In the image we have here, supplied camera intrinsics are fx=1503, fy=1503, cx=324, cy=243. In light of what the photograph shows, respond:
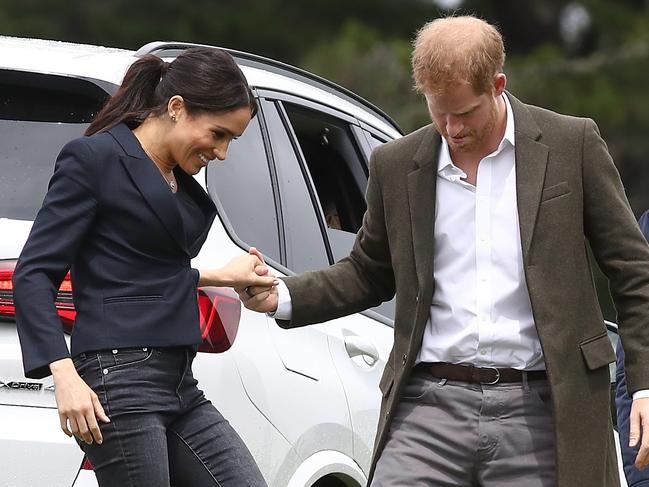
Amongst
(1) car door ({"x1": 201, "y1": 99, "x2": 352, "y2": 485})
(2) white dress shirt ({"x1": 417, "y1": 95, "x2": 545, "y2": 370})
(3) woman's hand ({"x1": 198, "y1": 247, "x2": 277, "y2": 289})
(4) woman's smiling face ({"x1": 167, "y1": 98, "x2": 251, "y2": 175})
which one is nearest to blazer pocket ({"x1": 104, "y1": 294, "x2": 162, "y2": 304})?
(3) woman's hand ({"x1": 198, "y1": 247, "x2": 277, "y2": 289})

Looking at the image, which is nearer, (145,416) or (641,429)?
(145,416)

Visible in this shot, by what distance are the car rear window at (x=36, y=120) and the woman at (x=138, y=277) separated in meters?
0.34

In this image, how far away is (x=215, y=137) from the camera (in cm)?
357

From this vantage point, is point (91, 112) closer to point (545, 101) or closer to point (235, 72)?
point (235, 72)

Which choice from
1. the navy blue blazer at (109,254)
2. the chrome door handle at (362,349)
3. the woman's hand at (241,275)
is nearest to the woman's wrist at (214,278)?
the woman's hand at (241,275)

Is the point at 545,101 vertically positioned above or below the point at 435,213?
above

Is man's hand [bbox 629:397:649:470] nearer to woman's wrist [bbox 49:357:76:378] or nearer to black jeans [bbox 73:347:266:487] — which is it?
black jeans [bbox 73:347:266:487]

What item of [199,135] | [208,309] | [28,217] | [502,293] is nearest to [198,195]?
[199,135]

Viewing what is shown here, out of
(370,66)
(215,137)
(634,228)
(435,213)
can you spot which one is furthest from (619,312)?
(370,66)

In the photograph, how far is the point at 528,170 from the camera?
360 centimetres

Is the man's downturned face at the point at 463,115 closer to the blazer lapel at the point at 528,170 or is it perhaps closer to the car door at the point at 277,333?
the blazer lapel at the point at 528,170

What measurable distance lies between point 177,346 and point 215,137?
51 cm

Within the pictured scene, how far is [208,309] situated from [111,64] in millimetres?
727

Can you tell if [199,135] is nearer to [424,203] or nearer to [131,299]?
[131,299]
